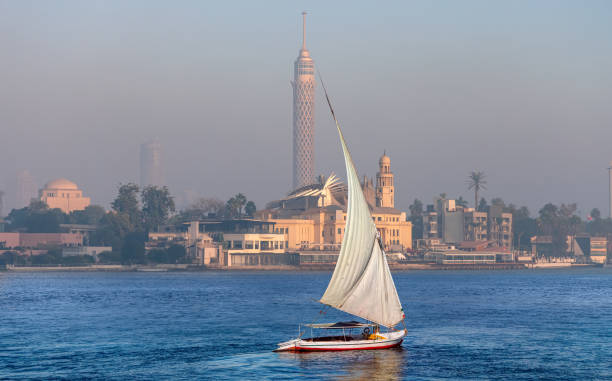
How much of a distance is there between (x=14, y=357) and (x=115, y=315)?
3075 centimetres

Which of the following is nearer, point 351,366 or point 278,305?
point 351,366

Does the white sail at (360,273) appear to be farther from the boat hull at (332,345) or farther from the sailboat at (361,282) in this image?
the boat hull at (332,345)

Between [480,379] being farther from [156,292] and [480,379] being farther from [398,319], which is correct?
[156,292]

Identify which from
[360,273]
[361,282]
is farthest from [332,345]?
[360,273]

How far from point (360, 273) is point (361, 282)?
1.93 ft

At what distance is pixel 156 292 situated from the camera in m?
136

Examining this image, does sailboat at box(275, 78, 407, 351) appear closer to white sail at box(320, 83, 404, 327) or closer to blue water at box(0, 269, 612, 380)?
white sail at box(320, 83, 404, 327)

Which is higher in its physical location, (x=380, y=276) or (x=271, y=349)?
(x=380, y=276)

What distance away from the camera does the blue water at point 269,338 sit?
2283 inches

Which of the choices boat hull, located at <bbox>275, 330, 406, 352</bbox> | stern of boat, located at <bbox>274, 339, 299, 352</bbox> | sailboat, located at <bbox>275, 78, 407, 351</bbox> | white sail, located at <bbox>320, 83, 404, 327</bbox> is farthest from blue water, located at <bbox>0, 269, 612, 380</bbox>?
white sail, located at <bbox>320, 83, 404, 327</bbox>

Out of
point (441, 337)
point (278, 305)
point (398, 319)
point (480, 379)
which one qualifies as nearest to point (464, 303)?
point (278, 305)

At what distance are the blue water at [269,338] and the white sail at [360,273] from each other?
2.85m

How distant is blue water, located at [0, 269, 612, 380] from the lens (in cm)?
5800

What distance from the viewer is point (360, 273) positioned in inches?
2486
